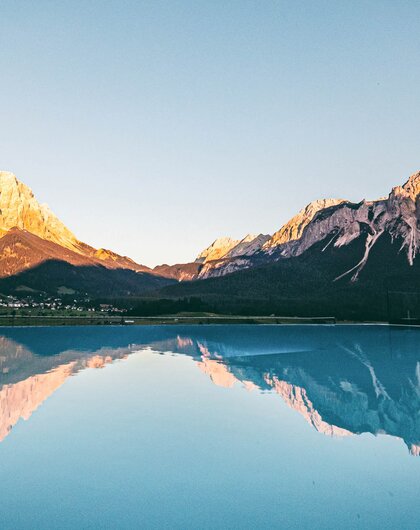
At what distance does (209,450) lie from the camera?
35500 millimetres

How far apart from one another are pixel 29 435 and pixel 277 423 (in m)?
20.8

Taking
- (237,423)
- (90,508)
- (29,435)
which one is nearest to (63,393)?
(29,435)

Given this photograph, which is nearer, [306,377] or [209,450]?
[209,450]

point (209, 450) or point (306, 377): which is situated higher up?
point (209, 450)

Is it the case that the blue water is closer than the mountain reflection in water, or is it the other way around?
the blue water

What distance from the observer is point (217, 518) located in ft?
76.5

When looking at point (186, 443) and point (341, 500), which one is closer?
point (341, 500)

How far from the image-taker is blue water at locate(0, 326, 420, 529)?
79.8 feet

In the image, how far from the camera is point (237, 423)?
4409 cm

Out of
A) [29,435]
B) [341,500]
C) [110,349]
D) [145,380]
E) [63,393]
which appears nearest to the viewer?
[341,500]

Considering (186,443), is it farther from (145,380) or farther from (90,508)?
(145,380)

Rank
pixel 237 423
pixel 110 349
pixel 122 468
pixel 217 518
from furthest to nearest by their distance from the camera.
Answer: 1. pixel 110 349
2. pixel 237 423
3. pixel 122 468
4. pixel 217 518

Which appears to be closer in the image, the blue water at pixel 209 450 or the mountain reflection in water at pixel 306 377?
the blue water at pixel 209 450

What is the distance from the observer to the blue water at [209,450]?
24.3 meters
